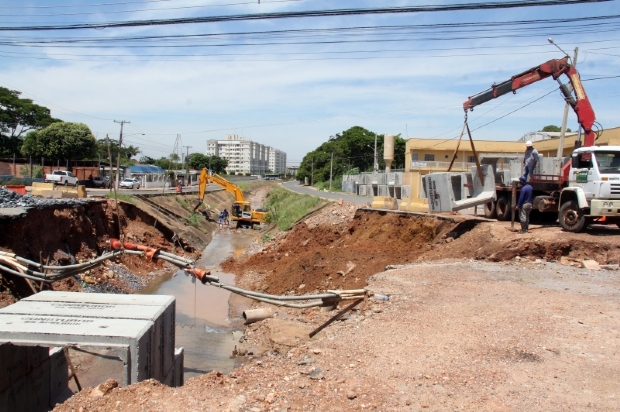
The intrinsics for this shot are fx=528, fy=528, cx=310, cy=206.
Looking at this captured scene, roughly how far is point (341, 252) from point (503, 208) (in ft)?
17.8

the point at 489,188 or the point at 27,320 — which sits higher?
the point at 489,188

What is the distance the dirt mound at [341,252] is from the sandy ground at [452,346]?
867mm

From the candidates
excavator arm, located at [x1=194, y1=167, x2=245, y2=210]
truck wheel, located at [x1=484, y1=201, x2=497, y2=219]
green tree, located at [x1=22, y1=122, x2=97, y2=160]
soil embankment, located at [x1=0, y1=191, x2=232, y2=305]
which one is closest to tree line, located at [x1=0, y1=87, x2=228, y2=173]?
green tree, located at [x1=22, y1=122, x2=97, y2=160]

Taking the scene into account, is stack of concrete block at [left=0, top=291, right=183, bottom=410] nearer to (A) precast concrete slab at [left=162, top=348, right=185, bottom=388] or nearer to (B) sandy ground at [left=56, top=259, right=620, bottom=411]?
(A) precast concrete slab at [left=162, top=348, right=185, bottom=388]

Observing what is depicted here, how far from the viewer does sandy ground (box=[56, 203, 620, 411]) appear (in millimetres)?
5340

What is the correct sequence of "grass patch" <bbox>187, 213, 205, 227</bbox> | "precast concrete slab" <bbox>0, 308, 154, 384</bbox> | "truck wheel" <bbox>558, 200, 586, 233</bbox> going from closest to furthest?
"precast concrete slab" <bbox>0, 308, 154, 384</bbox>
"truck wheel" <bbox>558, 200, 586, 233</bbox>
"grass patch" <bbox>187, 213, 205, 227</bbox>

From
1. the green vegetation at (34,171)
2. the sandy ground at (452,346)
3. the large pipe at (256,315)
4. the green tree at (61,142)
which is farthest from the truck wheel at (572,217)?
the green tree at (61,142)

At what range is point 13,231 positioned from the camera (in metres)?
13.5

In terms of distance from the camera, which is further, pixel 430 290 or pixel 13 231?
pixel 13 231

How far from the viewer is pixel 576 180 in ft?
45.0

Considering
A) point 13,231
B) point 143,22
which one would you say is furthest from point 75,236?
point 143,22

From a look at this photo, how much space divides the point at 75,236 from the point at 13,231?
417 cm

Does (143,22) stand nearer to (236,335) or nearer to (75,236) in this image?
(236,335)

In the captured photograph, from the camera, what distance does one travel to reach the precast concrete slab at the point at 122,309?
7207 mm
